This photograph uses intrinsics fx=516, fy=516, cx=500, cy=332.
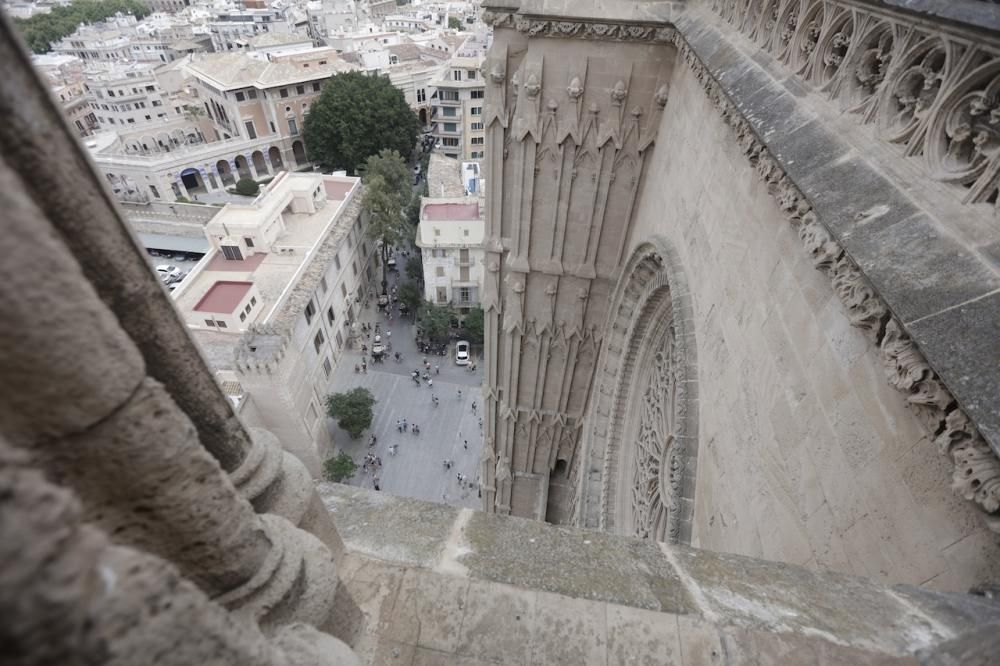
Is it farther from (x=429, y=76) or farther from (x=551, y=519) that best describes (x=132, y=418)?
(x=429, y=76)

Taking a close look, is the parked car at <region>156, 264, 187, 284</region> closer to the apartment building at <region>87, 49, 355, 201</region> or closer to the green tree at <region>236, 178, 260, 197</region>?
the apartment building at <region>87, 49, 355, 201</region>

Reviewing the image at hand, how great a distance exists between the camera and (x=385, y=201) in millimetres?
23984

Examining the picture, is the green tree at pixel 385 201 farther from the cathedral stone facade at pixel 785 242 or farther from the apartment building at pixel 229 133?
the cathedral stone facade at pixel 785 242

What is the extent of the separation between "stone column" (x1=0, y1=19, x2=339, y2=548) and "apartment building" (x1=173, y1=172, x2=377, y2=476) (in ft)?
39.7

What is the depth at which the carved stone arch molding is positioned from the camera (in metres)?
4.17

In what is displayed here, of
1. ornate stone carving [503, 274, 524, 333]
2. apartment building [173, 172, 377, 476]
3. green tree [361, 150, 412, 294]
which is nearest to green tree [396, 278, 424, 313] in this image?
apartment building [173, 172, 377, 476]

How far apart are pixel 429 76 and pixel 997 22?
41.8 metres

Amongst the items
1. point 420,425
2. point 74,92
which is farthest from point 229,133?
point 420,425

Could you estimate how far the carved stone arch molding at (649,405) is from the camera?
4.17 meters

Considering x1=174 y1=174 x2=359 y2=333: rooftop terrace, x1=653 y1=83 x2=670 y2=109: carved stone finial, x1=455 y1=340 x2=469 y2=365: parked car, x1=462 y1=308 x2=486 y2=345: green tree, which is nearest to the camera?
x1=653 y1=83 x2=670 y2=109: carved stone finial

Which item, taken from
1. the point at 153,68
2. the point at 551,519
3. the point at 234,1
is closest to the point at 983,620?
the point at 551,519

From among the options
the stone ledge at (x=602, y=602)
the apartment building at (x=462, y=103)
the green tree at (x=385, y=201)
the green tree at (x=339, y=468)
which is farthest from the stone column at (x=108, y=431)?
the apartment building at (x=462, y=103)

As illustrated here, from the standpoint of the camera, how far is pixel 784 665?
1.82 meters

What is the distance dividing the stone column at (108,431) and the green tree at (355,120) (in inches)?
1330
